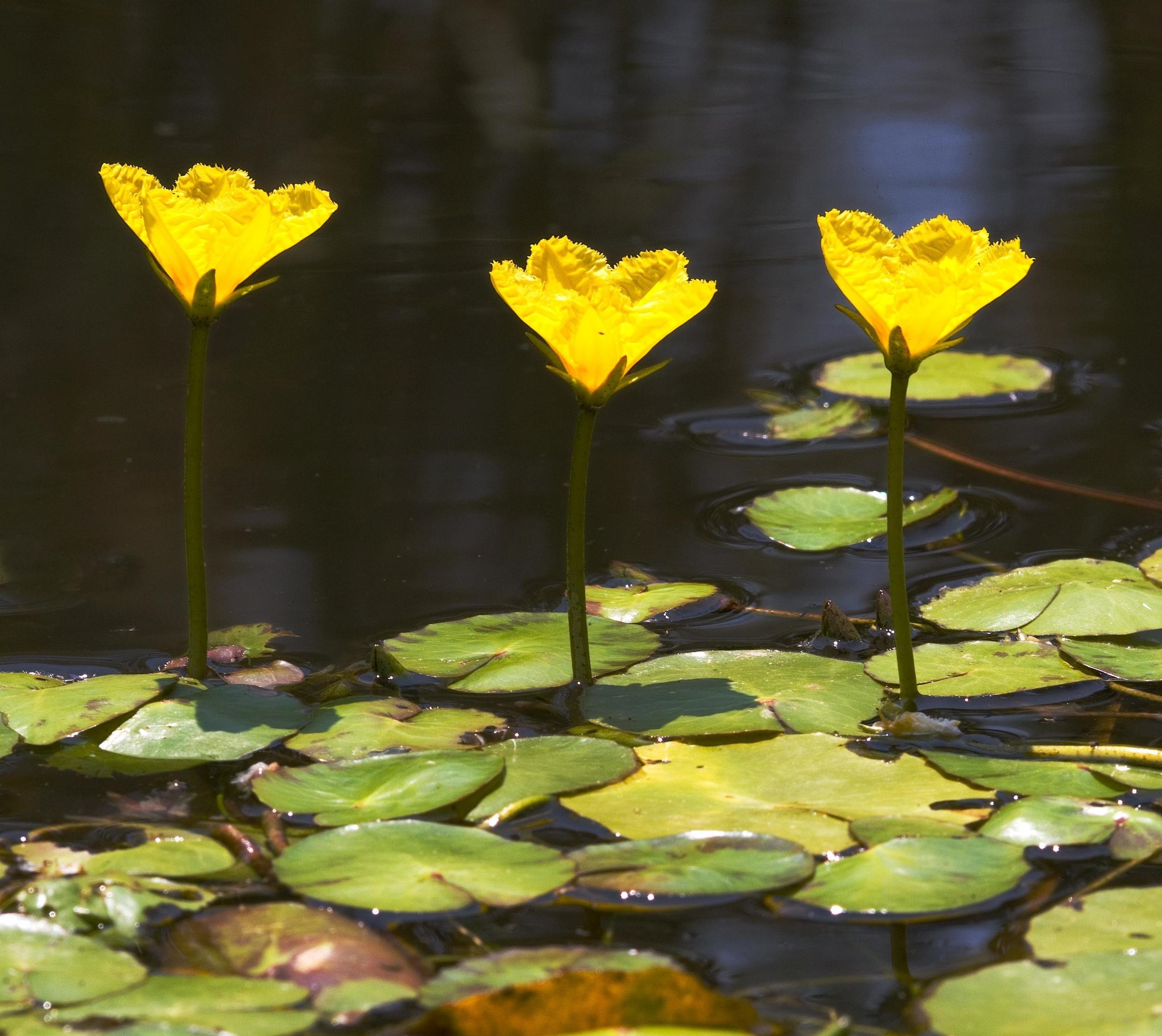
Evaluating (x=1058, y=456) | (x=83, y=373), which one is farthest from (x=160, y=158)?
(x=1058, y=456)

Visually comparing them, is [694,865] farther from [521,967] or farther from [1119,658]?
[1119,658]

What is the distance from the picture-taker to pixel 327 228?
9.52 feet

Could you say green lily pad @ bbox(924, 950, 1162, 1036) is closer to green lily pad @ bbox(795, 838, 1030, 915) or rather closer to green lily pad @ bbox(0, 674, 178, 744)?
green lily pad @ bbox(795, 838, 1030, 915)

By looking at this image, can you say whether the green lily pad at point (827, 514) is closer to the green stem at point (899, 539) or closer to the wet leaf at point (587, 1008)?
the green stem at point (899, 539)

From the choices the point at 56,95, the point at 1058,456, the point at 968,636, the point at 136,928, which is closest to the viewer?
the point at 136,928

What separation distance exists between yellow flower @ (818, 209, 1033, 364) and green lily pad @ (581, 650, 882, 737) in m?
0.30

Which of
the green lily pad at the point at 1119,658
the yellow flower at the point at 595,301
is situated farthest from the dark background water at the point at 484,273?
the yellow flower at the point at 595,301

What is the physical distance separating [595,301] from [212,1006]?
62 cm

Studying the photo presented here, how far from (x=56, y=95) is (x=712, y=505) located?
2.81 metres

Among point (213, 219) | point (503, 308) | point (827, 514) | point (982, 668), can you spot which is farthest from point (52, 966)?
point (503, 308)

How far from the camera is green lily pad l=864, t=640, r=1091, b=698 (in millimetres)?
1244

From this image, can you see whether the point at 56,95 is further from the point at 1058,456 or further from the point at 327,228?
A: the point at 1058,456

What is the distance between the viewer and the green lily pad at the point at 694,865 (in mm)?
930

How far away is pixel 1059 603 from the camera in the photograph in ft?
4.55
